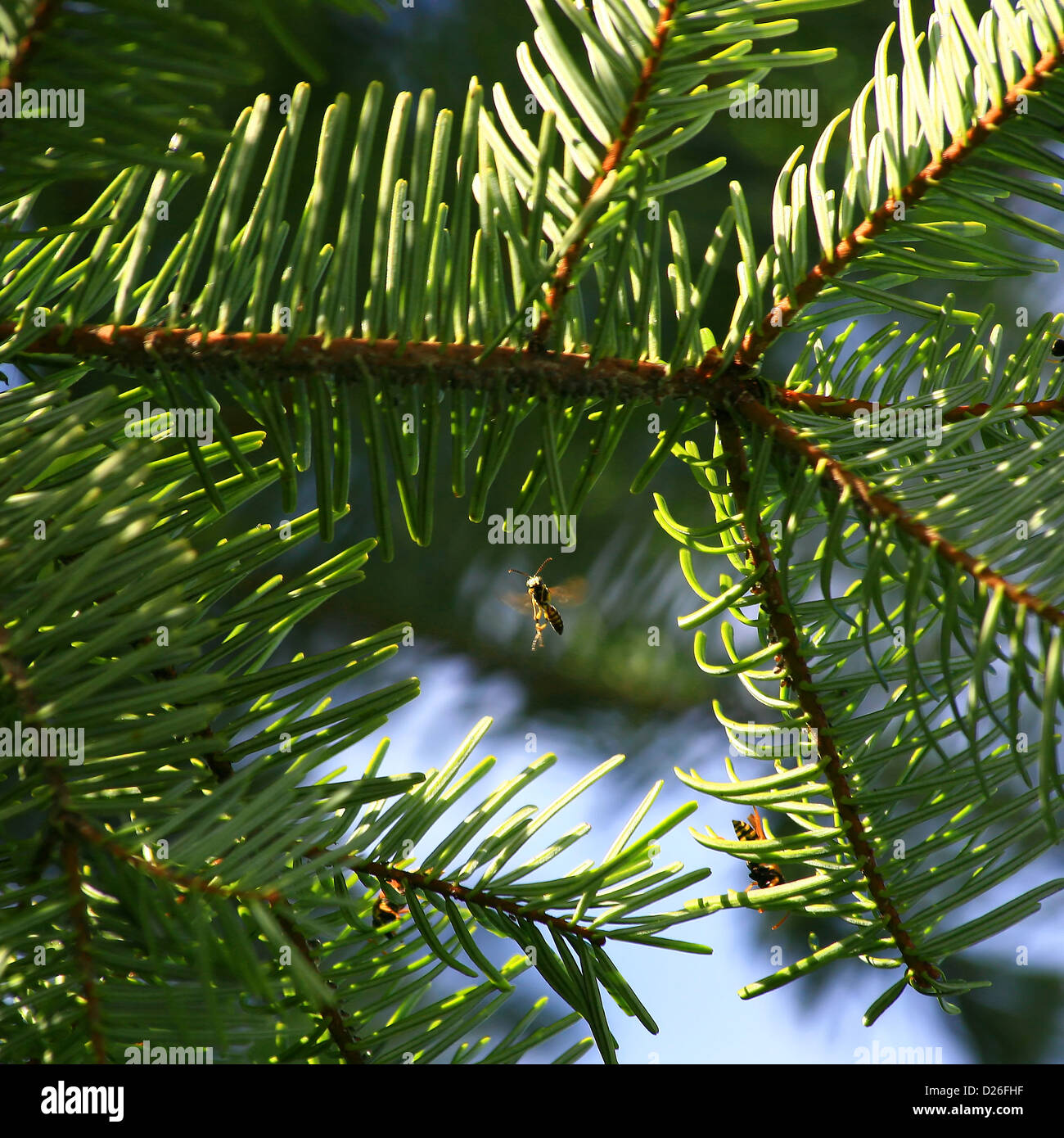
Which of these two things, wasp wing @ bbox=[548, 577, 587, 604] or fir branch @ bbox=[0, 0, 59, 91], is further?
wasp wing @ bbox=[548, 577, 587, 604]

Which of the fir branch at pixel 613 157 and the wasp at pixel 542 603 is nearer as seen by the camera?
the fir branch at pixel 613 157

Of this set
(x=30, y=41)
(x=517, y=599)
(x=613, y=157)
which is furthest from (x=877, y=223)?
(x=517, y=599)

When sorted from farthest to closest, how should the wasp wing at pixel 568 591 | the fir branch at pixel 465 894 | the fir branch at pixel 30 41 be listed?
1. the wasp wing at pixel 568 591
2. the fir branch at pixel 465 894
3. the fir branch at pixel 30 41

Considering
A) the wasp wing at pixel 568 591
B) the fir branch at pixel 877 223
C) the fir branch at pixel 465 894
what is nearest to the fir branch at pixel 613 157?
the fir branch at pixel 877 223

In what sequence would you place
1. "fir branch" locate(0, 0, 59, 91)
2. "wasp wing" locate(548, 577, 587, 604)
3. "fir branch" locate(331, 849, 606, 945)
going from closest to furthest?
"fir branch" locate(0, 0, 59, 91), "fir branch" locate(331, 849, 606, 945), "wasp wing" locate(548, 577, 587, 604)

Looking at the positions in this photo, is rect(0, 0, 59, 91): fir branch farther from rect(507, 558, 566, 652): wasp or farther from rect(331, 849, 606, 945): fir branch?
rect(507, 558, 566, 652): wasp

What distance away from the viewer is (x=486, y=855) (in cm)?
33

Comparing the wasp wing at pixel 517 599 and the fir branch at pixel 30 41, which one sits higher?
the fir branch at pixel 30 41

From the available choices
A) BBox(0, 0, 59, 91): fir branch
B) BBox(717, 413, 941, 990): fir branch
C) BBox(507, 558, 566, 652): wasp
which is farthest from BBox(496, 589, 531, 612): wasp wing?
BBox(0, 0, 59, 91): fir branch

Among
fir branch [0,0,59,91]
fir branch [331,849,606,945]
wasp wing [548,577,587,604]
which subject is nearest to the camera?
fir branch [0,0,59,91]

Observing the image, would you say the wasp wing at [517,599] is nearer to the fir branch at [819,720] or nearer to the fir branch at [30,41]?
the fir branch at [819,720]
